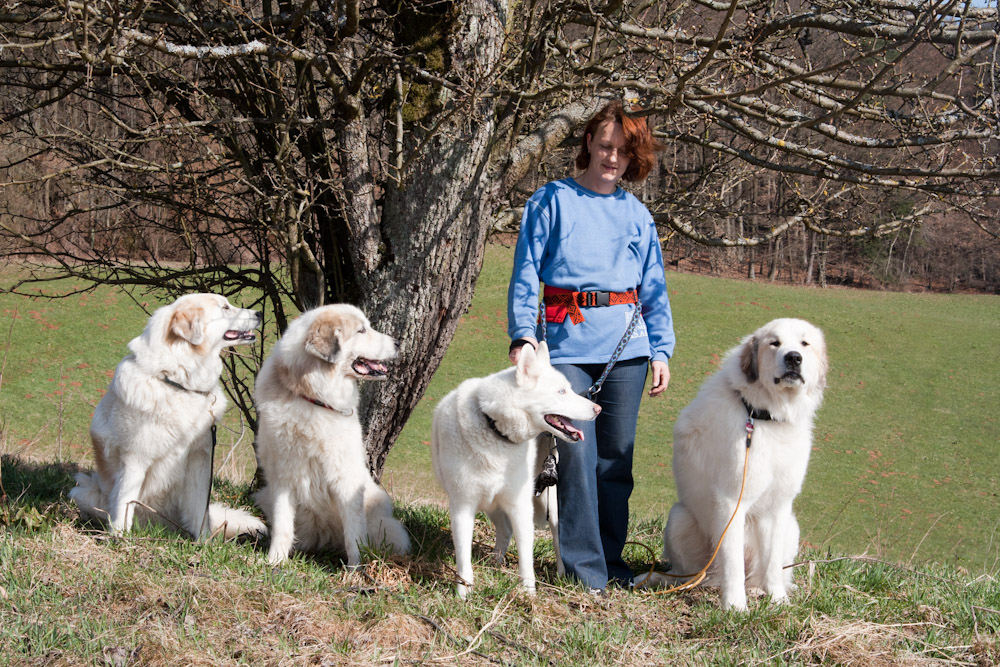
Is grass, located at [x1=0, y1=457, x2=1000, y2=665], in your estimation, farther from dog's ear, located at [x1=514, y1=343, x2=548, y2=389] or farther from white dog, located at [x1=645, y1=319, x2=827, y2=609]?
dog's ear, located at [x1=514, y1=343, x2=548, y2=389]

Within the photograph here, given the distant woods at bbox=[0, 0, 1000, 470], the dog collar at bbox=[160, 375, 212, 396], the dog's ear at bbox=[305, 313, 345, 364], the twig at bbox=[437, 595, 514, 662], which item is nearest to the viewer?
the twig at bbox=[437, 595, 514, 662]

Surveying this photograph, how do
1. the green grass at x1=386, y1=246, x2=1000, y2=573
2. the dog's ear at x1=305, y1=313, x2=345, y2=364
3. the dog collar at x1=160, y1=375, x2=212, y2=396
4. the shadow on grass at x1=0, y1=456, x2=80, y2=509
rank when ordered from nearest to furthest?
1. the dog's ear at x1=305, y1=313, x2=345, y2=364
2. the dog collar at x1=160, y1=375, x2=212, y2=396
3. the shadow on grass at x1=0, y1=456, x2=80, y2=509
4. the green grass at x1=386, y1=246, x2=1000, y2=573

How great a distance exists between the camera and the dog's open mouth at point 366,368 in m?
4.14

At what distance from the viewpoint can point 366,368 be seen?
13.6 ft

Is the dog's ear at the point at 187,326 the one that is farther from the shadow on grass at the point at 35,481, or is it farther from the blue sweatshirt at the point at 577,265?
the blue sweatshirt at the point at 577,265

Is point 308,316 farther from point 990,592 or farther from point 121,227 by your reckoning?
point 990,592

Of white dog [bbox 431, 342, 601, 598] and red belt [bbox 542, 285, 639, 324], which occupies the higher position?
red belt [bbox 542, 285, 639, 324]

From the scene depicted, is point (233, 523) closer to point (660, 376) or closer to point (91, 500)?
point (91, 500)

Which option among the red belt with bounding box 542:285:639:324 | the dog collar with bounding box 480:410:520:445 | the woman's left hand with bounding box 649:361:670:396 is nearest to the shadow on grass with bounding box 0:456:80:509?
the dog collar with bounding box 480:410:520:445

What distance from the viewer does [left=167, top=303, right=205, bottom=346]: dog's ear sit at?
4.13 metres

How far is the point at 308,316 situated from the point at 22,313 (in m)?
19.7

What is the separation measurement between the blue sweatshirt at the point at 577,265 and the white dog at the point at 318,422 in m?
0.86

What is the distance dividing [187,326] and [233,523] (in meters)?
1.24

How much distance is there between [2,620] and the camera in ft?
10.2
